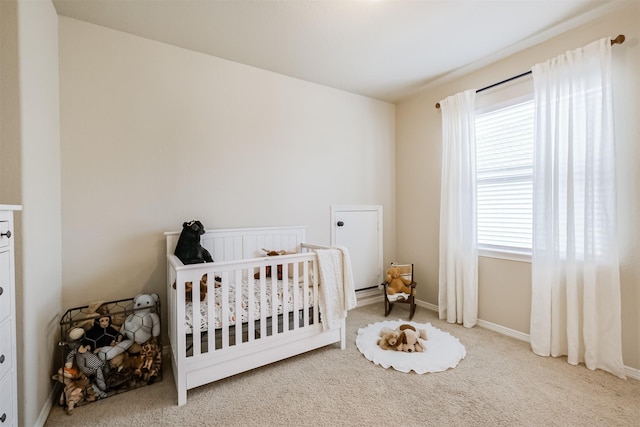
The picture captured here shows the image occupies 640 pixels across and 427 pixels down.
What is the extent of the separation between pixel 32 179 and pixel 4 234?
600 millimetres

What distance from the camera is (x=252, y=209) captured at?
2623 millimetres

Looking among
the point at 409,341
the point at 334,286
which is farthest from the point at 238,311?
the point at 409,341

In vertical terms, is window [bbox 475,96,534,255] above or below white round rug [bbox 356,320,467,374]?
above

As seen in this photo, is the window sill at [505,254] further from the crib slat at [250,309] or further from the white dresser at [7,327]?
the white dresser at [7,327]

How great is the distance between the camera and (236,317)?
1807 millimetres

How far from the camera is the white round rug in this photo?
6.48 ft

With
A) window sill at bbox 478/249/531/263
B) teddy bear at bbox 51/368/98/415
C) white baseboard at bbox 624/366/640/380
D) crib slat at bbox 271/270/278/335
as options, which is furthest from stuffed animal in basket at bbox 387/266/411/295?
teddy bear at bbox 51/368/98/415

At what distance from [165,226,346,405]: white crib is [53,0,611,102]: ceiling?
1551 mm

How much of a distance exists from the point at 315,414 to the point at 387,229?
2407mm

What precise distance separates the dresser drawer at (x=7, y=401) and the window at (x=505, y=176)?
3.21 meters

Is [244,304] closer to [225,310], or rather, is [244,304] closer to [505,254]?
[225,310]

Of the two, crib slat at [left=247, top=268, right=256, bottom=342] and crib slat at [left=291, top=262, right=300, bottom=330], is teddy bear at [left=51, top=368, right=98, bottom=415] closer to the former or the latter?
crib slat at [left=247, top=268, right=256, bottom=342]

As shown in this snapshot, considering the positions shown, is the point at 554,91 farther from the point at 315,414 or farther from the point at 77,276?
the point at 77,276

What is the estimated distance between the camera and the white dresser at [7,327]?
39.6 inches
